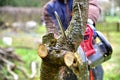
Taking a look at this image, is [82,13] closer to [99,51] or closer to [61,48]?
[61,48]

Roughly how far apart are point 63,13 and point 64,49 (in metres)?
1.07

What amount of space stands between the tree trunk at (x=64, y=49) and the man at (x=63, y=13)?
0.78 metres

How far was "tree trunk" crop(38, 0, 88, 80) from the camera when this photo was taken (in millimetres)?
3789

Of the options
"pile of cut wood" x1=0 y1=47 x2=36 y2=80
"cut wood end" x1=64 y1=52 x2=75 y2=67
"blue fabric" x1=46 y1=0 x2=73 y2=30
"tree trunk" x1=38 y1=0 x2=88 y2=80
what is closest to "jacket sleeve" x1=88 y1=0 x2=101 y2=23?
"blue fabric" x1=46 y1=0 x2=73 y2=30

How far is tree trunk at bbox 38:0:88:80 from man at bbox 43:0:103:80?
78 centimetres

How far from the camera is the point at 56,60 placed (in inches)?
151

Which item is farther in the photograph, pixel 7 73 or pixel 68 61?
pixel 7 73

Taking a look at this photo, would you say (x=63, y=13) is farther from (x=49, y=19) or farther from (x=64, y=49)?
(x=64, y=49)

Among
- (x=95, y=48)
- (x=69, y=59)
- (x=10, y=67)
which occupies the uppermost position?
(x=69, y=59)

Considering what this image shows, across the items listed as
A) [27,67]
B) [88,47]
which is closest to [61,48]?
[88,47]

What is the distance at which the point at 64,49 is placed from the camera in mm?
3910

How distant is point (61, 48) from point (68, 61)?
0.21 metres

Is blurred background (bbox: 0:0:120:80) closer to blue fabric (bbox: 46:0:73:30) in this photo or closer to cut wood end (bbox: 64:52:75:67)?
blue fabric (bbox: 46:0:73:30)

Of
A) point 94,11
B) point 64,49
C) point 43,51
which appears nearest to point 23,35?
point 94,11
